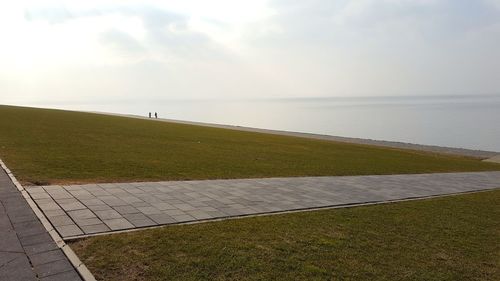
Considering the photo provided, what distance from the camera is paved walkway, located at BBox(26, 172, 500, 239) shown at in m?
7.49

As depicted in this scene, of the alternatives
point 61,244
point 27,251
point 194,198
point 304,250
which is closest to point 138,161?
point 194,198

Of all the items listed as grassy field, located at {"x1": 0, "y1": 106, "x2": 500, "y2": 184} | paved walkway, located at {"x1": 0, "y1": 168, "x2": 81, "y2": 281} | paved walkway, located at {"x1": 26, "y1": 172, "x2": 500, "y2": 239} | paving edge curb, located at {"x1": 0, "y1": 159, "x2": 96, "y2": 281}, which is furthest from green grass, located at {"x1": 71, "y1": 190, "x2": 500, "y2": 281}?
grassy field, located at {"x1": 0, "y1": 106, "x2": 500, "y2": 184}

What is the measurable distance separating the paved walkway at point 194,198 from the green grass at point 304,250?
0.67 m

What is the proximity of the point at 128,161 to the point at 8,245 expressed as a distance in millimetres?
8840

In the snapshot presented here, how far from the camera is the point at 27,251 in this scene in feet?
18.6

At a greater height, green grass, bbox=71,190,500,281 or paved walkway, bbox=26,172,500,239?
paved walkway, bbox=26,172,500,239

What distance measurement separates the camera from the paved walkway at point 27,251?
5047mm

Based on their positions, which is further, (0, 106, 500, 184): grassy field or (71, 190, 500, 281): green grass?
(0, 106, 500, 184): grassy field

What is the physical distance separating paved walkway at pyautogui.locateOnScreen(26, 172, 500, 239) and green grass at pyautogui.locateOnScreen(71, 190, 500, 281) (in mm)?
671

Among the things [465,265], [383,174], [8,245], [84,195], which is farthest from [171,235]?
[383,174]

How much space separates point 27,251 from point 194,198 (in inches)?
177

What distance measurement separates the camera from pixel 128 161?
47.8 feet

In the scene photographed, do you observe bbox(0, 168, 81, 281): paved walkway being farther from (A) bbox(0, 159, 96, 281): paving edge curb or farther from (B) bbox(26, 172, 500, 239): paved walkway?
(B) bbox(26, 172, 500, 239): paved walkway

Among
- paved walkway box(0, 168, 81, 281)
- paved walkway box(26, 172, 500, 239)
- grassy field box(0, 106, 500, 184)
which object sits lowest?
paved walkway box(0, 168, 81, 281)
